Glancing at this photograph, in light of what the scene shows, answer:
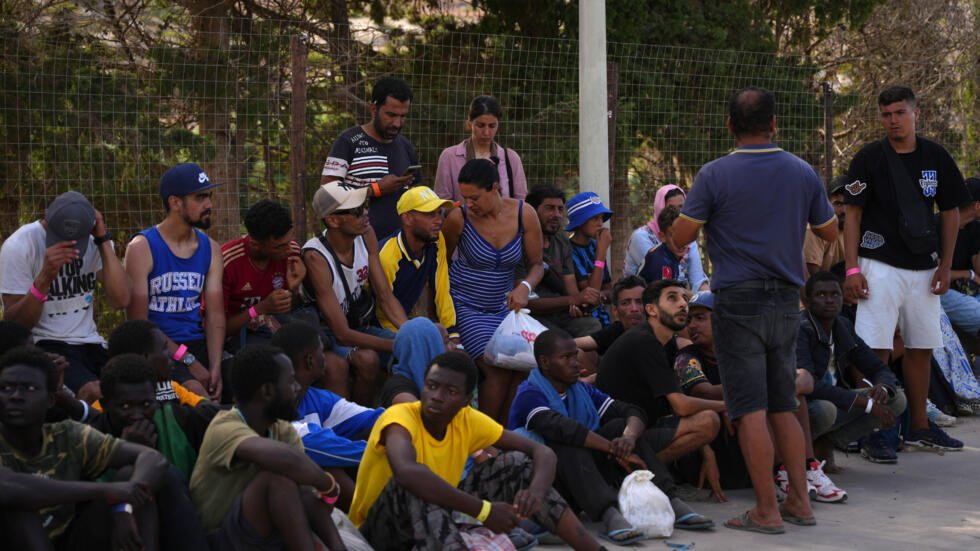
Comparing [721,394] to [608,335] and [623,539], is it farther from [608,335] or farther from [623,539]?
[623,539]

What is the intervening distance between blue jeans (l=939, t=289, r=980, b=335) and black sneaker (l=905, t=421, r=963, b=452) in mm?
1839

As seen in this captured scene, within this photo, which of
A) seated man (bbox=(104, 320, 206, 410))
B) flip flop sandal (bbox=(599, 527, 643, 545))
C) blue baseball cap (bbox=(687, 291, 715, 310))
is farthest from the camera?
blue baseball cap (bbox=(687, 291, 715, 310))

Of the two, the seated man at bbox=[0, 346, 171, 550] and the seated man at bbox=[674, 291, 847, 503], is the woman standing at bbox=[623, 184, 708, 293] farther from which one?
the seated man at bbox=[0, 346, 171, 550]

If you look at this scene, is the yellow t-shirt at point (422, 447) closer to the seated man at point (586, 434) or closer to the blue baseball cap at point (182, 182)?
the seated man at point (586, 434)

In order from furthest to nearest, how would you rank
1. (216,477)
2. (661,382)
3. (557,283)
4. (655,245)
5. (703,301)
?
(655,245) < (557,283) < (703,301) < (661,382) < (216,477)

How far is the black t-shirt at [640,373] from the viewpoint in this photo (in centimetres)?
630

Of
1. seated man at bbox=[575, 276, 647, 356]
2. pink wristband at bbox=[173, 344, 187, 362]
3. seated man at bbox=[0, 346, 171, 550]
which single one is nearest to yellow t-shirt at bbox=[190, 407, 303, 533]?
seated man at bbox=[0, 346, 171, 550]

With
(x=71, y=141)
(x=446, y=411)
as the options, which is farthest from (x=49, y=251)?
(x=71, y=141)

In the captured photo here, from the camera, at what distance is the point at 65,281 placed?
19.0 feet

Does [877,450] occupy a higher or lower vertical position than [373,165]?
lower

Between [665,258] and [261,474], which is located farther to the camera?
[665,258]

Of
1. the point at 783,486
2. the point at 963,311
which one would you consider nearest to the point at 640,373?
the point at 783,486

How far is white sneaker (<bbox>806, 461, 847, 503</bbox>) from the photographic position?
6352 mm

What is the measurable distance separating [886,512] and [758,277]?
4.97 ft
